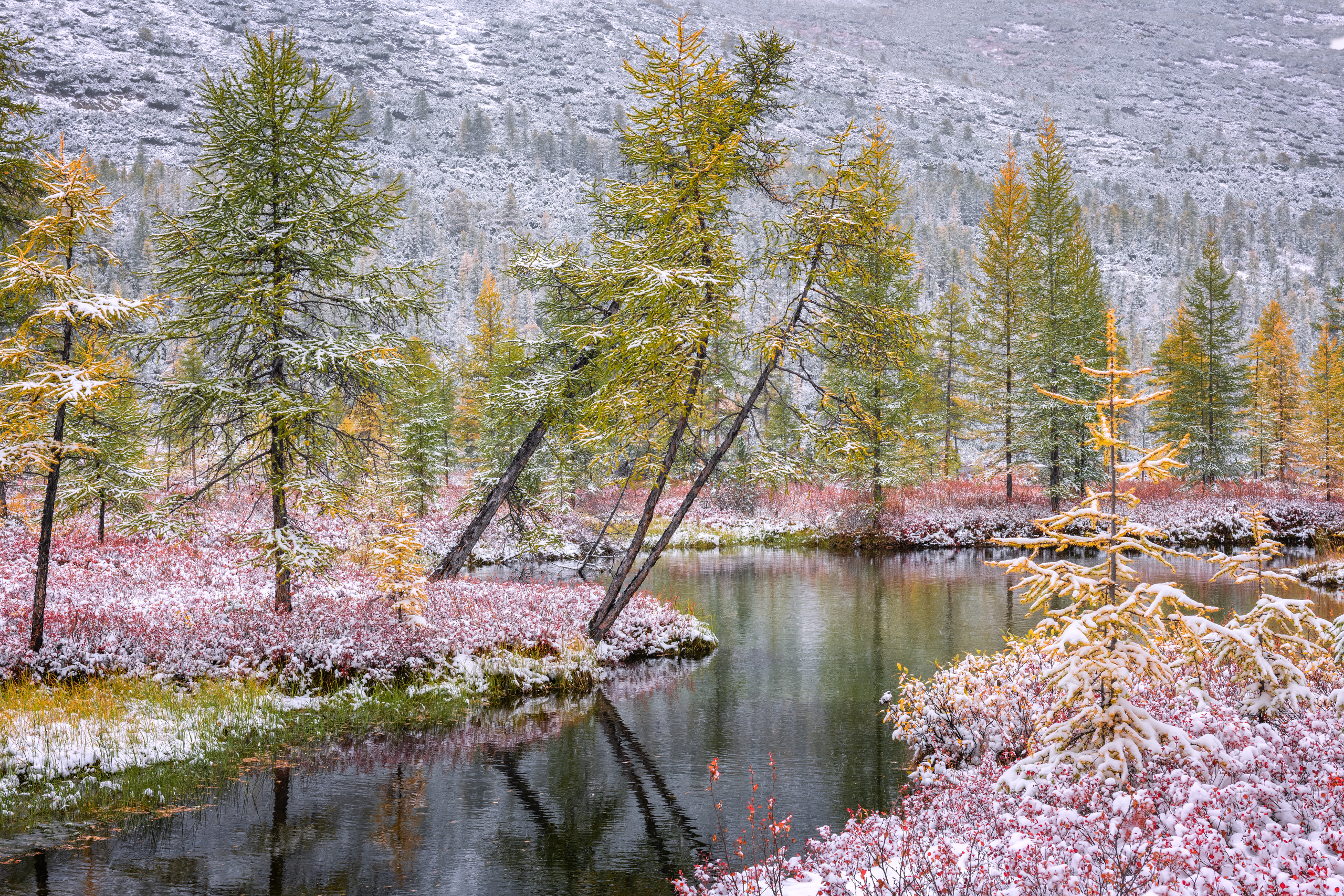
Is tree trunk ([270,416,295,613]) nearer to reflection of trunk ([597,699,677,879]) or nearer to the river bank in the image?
reflection of trunk ([597,699,677,879])

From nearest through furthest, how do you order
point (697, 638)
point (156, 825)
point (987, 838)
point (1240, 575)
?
1. point (987, 838)
2. point (1240, 575)
3. point (156, 825)
4. point (697, 638)

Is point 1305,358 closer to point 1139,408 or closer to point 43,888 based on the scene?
point 1139,408

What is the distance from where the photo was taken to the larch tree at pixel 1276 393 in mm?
40844

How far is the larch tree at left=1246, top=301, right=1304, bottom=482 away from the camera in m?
40.8

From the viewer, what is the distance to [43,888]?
607 centimetres

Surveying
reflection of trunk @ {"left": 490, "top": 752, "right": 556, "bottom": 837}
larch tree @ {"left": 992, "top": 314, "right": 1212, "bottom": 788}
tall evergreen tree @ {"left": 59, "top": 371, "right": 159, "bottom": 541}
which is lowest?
reflection of trunk @ {"left": 490, "top": 752, "right": 556, "bottom": 837}

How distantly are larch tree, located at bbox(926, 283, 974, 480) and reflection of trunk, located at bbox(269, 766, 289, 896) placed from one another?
3240cm

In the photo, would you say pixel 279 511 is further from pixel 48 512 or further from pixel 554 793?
pixel 554 793

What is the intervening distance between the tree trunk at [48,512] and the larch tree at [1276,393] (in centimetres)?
4991

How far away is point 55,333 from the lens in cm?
1052

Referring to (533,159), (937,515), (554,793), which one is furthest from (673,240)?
(533,159)

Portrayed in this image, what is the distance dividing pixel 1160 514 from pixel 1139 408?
243 feet

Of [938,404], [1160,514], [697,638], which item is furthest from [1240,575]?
[938,404]

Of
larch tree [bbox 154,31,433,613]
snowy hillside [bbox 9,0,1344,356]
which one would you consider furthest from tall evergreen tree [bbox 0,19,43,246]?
snowy hillside [bbox 9,0,1344,356]
